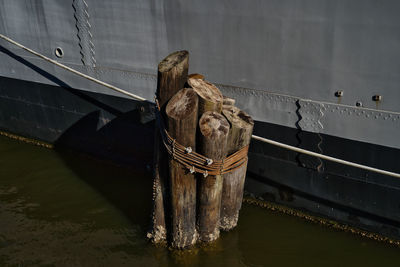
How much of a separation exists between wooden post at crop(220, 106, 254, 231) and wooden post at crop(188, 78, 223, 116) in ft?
0.82

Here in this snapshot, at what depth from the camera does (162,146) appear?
5.05m

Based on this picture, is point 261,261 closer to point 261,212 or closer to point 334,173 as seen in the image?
point 261,212

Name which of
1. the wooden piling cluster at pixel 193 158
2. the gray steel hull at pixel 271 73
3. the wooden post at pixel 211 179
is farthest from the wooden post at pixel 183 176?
the gray steel hull at pixel 271 73

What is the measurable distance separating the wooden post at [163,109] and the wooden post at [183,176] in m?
0.21

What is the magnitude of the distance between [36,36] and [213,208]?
15.3 feet

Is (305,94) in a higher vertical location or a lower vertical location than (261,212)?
higher

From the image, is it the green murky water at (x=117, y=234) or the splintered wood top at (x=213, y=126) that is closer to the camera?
the splintered wood top at (x=213, y=126)

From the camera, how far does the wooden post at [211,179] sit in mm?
4637

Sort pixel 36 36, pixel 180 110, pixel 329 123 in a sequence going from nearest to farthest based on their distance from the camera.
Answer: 1. pixel 180 110
2. pixel 329 123
3. pixel 36 36

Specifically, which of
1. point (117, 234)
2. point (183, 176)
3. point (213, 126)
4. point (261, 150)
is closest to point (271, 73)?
point (261, 150)

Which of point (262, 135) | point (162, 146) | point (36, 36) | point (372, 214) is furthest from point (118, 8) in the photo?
point (372, 214)

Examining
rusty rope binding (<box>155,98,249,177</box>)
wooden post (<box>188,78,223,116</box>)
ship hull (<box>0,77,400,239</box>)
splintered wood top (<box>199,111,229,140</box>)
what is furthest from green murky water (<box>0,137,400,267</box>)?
wooden post (<box>188,78,223,116</box>)

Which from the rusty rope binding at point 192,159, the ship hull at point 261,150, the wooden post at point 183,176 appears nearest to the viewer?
the wooden post at point 183,176

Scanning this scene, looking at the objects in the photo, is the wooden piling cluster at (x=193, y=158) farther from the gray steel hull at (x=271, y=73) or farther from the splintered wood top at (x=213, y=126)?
the gray steel hull at (x=271, y=73)
